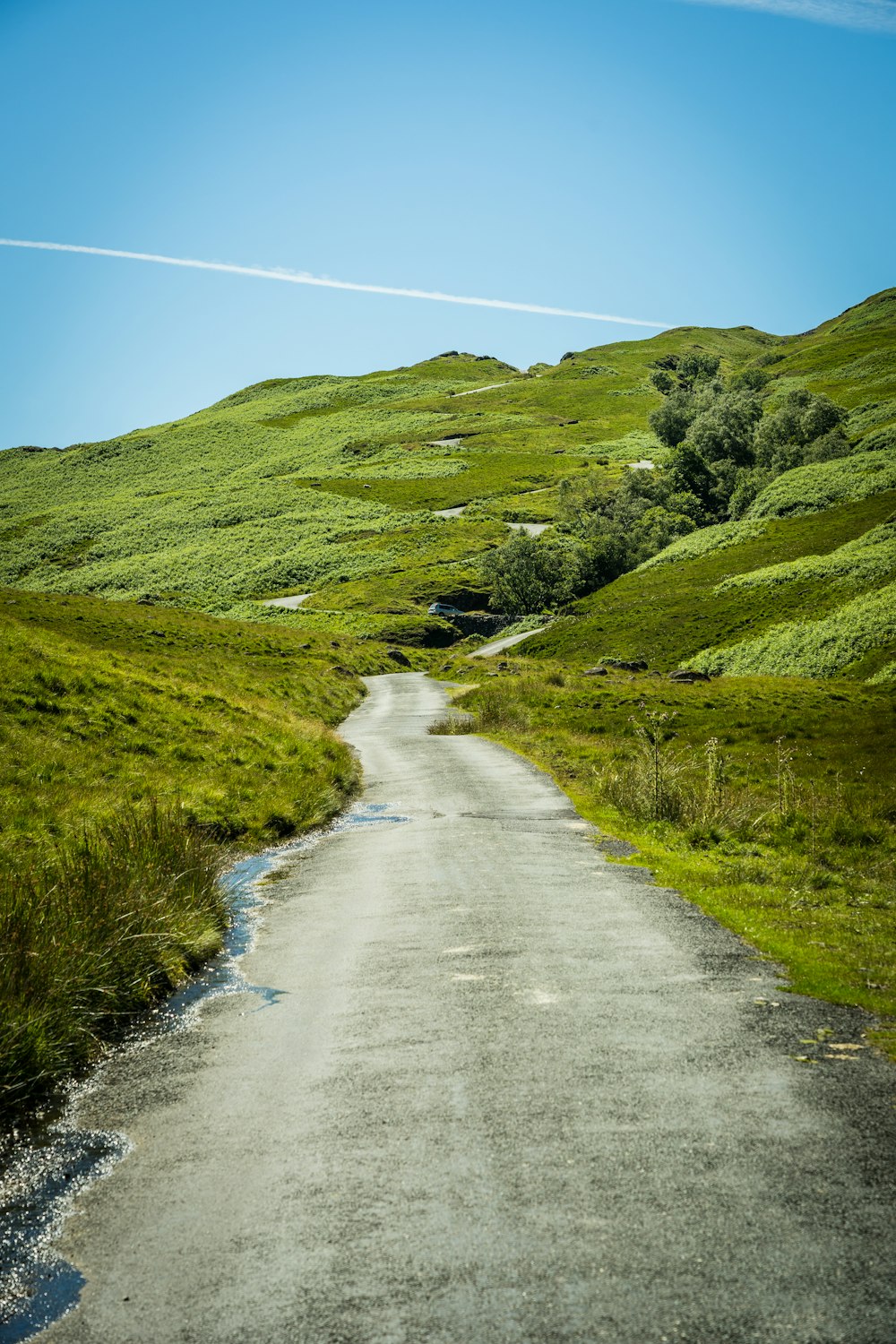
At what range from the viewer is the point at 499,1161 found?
641 cm

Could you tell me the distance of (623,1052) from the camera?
810cm

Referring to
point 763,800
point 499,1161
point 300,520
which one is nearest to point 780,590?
point 763,800

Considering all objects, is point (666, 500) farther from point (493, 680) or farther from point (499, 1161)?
point (499, 1161)

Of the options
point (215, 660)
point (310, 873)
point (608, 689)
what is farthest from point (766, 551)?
point (310, 873)

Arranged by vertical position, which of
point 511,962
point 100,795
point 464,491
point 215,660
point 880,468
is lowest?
point 511,962

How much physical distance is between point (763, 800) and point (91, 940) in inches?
671

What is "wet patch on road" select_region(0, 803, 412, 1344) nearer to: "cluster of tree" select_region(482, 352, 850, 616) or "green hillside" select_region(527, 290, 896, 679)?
"green hillside" select_region(527, 290, 896, 679)

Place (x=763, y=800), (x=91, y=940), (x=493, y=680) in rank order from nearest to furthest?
1. (x=91, y=940)
2. (x=763, y=800)
3. (x=493, y=680)

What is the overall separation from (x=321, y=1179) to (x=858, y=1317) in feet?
11.7

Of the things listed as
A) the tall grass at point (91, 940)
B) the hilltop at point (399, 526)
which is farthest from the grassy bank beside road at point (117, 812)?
the hilltop at point (399, 526)

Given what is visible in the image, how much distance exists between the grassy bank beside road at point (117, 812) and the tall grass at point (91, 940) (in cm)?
2

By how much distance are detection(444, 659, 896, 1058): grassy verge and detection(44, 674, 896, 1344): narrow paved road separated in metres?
1.29

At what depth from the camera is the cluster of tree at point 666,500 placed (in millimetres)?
98312

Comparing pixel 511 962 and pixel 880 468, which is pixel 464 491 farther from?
pixel 511 962
